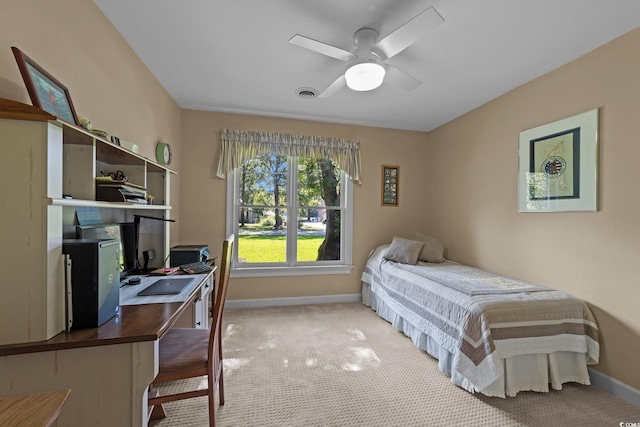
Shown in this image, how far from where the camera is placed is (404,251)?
3408 millimetres

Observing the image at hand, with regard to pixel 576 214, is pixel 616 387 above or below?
below

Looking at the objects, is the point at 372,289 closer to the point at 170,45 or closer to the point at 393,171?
the point at 393,171

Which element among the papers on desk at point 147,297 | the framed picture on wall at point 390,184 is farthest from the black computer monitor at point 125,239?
the framed picture on wall at point 390,184

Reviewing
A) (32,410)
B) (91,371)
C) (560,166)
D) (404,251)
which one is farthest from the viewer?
(404,251)

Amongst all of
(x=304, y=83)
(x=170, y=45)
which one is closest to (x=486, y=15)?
(x=304, y=83)

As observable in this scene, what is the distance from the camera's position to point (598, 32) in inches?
→ 74.9

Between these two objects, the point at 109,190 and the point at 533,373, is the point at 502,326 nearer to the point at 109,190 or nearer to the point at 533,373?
the point at 533,373

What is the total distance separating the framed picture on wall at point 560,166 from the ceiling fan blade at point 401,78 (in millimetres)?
1310

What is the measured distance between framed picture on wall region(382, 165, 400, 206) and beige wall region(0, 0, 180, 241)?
2929 millimetres

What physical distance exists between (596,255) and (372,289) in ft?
7.08

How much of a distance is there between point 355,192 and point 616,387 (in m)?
2.99

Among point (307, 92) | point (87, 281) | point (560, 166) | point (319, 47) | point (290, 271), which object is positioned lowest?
point (290, 271)

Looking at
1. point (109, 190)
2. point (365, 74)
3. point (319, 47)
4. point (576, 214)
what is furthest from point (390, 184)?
point (109, 190)

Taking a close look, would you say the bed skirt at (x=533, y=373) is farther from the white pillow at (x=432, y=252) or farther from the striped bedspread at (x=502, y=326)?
the white pillow at (x=432, y=252)
